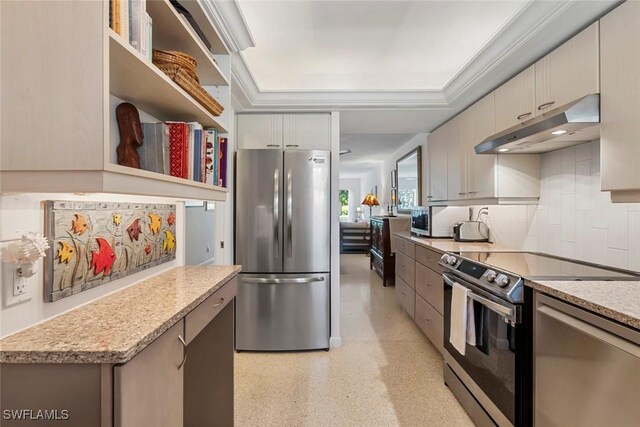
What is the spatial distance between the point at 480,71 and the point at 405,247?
1997mm

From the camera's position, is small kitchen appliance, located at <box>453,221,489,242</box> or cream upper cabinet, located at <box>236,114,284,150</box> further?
small kitchen appliance, located at <box>453,221,489,242</box>

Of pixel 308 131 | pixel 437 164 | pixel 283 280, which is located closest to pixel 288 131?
pixel 308 131

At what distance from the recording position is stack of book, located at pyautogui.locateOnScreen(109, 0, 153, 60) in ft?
3.17

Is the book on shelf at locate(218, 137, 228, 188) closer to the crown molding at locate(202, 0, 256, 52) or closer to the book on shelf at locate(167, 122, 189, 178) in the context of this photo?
the book on shelf at locate(167, 122, 189, 178)

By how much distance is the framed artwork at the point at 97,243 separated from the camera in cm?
106

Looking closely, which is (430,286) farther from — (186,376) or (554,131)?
(186,376)

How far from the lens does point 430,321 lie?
2859 mm

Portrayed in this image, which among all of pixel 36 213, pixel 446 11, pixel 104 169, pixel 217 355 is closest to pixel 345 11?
pixel 446 11

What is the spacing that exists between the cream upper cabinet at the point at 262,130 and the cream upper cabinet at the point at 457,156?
173 centimetres

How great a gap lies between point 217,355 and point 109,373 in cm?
102

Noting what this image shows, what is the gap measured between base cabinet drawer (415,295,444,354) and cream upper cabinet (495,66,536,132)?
5.20 ft

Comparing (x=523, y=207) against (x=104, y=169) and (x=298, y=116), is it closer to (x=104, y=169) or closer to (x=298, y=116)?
(x=298, y=116)

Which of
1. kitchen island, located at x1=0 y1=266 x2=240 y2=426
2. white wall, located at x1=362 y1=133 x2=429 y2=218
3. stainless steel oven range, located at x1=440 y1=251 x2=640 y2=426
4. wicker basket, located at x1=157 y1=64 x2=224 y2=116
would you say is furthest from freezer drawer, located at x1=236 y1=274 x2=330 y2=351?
white wall, located at x1=362 y1=133 x2=429 y2=218

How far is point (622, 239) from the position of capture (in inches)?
71.4
